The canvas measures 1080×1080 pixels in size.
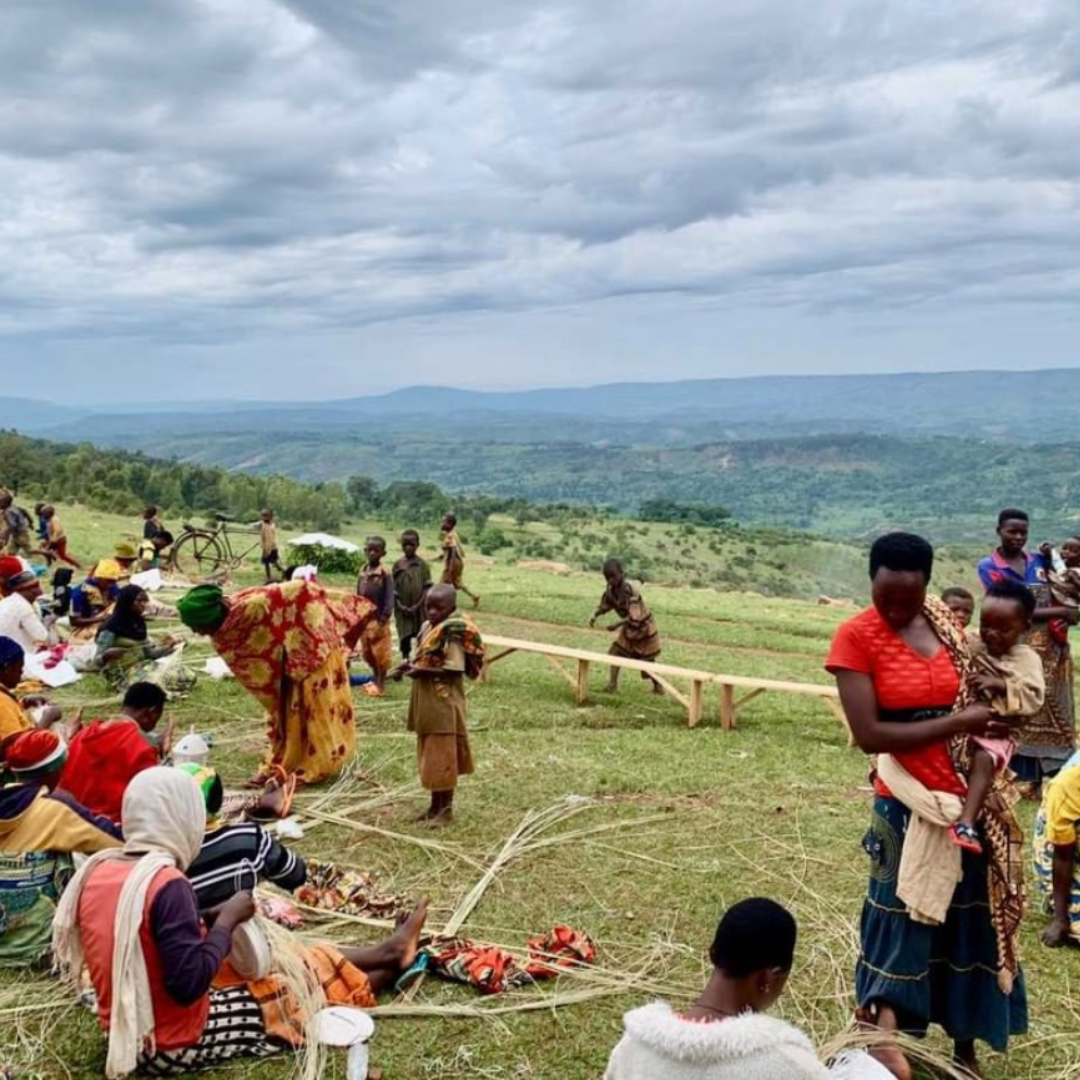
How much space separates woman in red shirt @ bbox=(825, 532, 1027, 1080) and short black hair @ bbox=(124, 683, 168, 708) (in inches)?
143

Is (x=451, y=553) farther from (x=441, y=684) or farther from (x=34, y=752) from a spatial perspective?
(x=34, y=752)

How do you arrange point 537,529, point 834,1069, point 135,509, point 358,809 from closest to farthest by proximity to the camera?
point 834,1069 → point 358,809 → point 135,509 → point 537,529

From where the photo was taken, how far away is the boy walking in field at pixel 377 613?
35.1ft

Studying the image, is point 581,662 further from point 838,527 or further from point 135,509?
point 838,527

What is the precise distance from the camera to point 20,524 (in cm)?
1541

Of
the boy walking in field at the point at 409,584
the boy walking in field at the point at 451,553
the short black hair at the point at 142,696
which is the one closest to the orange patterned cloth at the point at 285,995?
the short black hair at the point at 142,696

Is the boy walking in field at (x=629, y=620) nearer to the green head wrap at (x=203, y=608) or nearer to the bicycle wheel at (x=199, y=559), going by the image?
the green head wrap at (x=203, y=608)

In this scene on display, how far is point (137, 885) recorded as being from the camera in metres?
3.53

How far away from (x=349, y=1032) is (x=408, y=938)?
0.80m

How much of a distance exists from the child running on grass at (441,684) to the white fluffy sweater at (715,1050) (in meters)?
4.29

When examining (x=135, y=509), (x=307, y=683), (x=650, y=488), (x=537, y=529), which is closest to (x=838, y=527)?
(x=650, y=488)

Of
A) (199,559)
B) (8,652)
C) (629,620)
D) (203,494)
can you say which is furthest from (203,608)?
(203,494)

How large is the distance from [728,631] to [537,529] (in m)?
39.1

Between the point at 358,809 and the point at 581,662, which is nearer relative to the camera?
the point at 358,809
